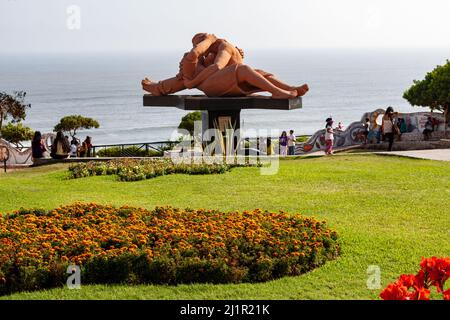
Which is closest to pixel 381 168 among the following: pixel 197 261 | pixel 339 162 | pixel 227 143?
pixel 339 162

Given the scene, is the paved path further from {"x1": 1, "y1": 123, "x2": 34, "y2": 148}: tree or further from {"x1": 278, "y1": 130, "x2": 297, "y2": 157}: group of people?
{"x1": 1, "y1": 123, "x2": 34, "y2": 148}: tree

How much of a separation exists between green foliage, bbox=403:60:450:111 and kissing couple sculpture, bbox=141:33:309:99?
36.3 feet

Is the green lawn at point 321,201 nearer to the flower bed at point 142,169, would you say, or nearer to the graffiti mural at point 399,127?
the flower bed at point 142,169

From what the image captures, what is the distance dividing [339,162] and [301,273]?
9.33m

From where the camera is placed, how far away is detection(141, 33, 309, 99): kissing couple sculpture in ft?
68.5

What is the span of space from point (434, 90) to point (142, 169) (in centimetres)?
1783

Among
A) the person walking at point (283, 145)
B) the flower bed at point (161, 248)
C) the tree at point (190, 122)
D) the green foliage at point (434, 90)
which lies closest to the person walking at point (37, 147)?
the person walking at point (283, 145)

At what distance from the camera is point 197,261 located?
930 cm

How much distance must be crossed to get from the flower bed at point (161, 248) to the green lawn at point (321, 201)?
0.24 meters

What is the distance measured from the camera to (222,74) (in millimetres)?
20859

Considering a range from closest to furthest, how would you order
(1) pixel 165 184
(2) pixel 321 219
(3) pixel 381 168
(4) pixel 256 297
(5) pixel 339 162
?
(4) pixel 256 297 < (2) pixel 321 219 < (1) pixel 165 184 < (3) pixel 381 168 < (5) pixel 339 162

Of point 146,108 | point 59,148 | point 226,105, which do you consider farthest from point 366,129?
point 146,108
